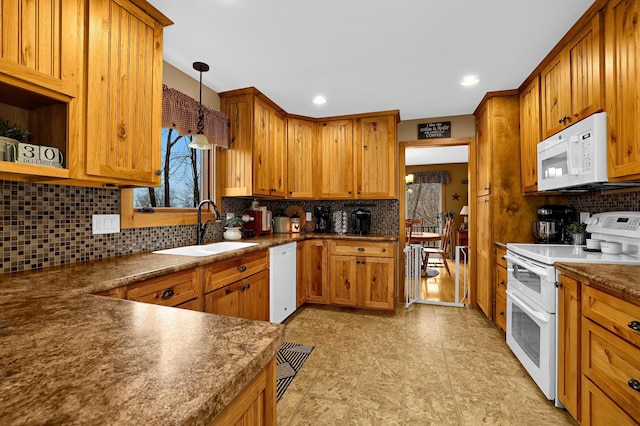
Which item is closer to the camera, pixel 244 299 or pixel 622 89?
pixel 622 89

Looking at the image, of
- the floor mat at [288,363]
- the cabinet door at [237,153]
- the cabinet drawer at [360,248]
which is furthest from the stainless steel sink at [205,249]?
the cabinet drawer at [360,248]

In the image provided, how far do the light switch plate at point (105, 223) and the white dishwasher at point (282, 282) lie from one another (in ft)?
4.00

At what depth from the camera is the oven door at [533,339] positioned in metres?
1.76

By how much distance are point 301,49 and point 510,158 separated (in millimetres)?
2248

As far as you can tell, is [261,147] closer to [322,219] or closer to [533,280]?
[322,219]

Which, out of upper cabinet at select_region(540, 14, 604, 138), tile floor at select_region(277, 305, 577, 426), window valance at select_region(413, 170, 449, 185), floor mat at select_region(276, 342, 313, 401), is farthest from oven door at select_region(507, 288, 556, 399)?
window valance at select_region(413, 170, 449, 185)

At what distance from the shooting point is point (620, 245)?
72.6 inches

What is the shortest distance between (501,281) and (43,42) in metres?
3.49

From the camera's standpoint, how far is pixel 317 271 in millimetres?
3463

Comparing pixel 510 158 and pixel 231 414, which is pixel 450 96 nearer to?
pixel 510 158

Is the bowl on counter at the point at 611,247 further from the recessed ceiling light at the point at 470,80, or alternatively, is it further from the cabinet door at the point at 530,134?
the recessed ceiling light at the point at 470,80

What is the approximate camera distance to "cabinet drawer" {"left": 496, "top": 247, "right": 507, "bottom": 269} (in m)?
2.63

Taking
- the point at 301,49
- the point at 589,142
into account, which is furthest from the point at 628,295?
the point at 301,49

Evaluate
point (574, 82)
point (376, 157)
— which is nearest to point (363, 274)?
point (376, 157)
